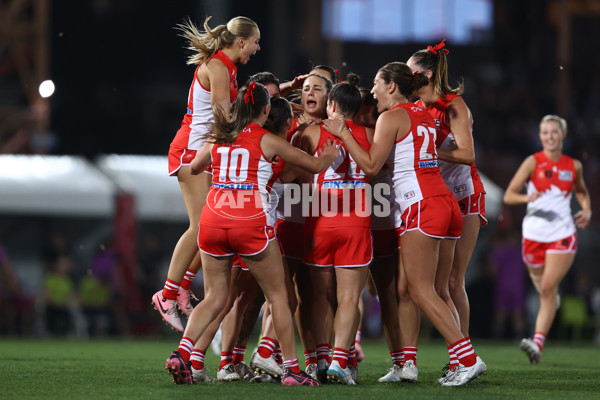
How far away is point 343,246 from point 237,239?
80cm

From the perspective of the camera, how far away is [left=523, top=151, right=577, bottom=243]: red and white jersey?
30.9 ft

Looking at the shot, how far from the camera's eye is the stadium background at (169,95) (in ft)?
48.7

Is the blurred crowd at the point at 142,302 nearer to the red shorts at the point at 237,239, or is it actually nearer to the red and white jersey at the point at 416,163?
the red and white jersey at the point at 416,163

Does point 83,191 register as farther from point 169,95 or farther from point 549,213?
point 169,95

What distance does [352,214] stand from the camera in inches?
244

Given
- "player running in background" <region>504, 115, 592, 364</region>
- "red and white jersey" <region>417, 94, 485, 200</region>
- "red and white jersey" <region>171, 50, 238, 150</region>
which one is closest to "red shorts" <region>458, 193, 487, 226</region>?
"red and white jersey" <region>417, 94, 485, 200</region>

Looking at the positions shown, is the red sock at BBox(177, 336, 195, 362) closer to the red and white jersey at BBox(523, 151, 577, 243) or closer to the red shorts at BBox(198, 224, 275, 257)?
the red shorts at BBox(198, 224, 275, 257)

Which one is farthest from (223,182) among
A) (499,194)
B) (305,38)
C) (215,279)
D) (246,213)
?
(305,38)

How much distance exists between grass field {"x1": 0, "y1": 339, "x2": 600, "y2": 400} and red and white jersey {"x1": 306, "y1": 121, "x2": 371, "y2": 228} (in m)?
1.19

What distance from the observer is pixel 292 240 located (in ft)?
21.3

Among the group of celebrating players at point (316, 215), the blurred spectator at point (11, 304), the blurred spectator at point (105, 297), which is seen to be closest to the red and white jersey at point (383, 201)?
the group of celebrating players at point (316, 215)

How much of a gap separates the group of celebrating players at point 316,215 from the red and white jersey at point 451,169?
3cm

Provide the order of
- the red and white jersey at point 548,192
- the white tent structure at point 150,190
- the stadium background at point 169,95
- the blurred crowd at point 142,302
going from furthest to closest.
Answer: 1. the white tent structure at point 150,190
2. the stadium background at point 169,95
3. the blurred crowd at point 142,302
4. the red and white jersey at point 548,192

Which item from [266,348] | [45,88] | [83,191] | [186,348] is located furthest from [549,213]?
[45,88]
